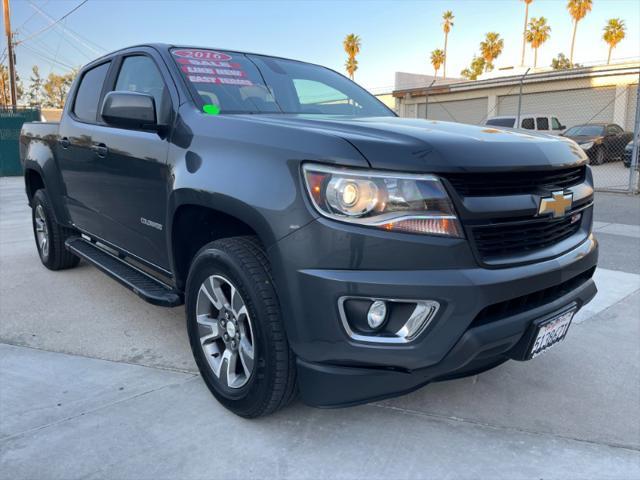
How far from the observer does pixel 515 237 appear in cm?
215

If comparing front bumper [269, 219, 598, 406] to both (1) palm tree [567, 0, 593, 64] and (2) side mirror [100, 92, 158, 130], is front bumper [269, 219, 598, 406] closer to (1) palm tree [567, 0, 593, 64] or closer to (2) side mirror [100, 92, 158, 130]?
(2) side mirror [100, 92, 158, 130]

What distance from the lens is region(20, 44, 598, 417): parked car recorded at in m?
1.94

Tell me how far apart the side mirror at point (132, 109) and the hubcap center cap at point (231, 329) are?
1.14 meters

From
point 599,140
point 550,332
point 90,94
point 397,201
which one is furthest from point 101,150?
point 599,140

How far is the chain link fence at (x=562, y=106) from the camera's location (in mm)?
18516

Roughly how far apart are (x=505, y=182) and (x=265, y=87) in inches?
67.1

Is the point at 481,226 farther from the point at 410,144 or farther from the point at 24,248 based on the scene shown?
the point at 24,248

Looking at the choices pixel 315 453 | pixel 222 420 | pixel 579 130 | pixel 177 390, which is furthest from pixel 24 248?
pixel 579 130

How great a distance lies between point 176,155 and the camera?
2723mm

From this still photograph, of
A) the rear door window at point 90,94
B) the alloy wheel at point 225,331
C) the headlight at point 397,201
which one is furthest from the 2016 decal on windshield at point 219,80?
the headlight at point 397,201

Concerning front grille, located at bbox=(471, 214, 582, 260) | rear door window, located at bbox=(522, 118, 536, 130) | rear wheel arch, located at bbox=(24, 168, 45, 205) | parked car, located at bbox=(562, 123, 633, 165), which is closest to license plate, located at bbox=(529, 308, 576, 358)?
front grille, located at bbox=(471, 214, 582, 260)

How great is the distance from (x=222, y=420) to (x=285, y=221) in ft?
→ 3.63

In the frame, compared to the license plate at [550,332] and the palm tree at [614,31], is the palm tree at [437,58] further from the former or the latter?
the license plate at [550,332]

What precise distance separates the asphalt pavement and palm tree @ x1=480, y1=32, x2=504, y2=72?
7221 centimetres
